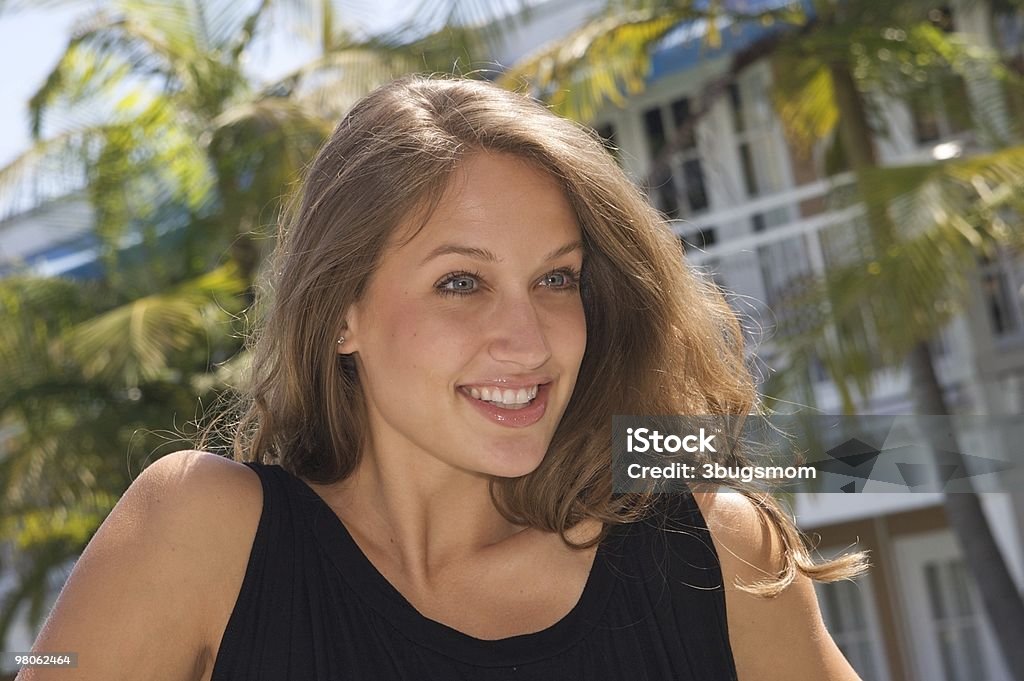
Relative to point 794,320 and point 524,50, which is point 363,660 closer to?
point 794,320

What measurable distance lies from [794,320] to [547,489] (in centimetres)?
527

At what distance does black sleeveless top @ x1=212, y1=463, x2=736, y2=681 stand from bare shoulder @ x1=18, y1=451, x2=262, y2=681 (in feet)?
0.13

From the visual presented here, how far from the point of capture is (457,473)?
91.5 inches

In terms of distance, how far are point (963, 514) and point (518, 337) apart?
5595 mm

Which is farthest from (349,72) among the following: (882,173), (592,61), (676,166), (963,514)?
(676,166)

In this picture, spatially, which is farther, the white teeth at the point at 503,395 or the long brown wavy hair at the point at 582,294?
the long brown wavy hair at the point at 582,294

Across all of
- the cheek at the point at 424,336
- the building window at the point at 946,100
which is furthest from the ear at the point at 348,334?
the building window at the point at 946,100

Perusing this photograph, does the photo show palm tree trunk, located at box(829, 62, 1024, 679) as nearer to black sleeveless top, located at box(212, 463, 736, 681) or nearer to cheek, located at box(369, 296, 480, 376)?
black sleeveless top, located at box(212, 463, 736, 681)

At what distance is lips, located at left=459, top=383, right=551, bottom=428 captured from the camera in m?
2.13

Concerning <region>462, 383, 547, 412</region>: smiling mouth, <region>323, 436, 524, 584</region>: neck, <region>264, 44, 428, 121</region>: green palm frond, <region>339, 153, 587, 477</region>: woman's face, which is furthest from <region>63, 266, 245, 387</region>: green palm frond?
<region>462, 383, 547, 412</region>: smiling mouth

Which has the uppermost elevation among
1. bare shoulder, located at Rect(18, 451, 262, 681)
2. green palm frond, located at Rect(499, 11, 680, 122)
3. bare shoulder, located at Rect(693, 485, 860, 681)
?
green palm frond, located at Rect(499, 11, 680, 122)

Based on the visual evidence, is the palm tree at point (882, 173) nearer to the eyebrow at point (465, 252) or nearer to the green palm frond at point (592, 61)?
the green palm frond at point (592, 61)

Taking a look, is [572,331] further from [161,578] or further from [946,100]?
[946,100]

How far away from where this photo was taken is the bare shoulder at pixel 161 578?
1971 mm
